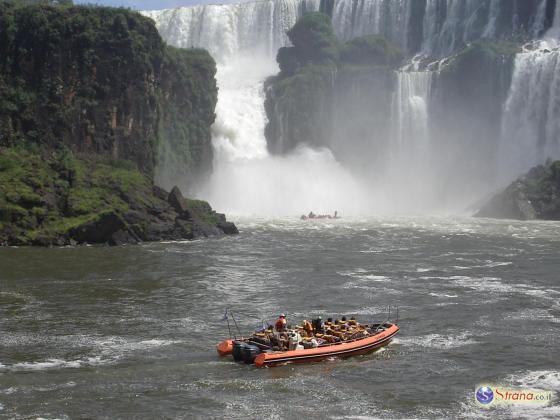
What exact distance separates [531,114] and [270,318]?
67.7m

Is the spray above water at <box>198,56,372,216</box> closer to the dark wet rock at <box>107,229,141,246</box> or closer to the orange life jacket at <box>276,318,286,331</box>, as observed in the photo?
the dark wet rock at <box>107,229,141,246</box>

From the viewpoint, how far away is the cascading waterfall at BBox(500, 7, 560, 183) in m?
94.5

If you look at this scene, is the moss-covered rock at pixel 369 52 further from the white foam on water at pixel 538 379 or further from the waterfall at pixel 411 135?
the white foam on water at pixel 538 379

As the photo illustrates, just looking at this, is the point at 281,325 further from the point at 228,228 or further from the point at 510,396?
the point at 228,228

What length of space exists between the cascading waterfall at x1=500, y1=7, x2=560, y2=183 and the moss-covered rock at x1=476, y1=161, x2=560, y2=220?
13974 mm

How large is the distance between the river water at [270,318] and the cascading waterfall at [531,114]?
3568cm

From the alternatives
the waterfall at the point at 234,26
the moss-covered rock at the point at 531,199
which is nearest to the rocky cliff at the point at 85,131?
the moss-covered rock at the point at 531,199

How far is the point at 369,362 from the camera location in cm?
3138

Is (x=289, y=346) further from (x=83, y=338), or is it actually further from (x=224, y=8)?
(x=224, y=8)

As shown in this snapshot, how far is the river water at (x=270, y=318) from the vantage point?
87.6 ft

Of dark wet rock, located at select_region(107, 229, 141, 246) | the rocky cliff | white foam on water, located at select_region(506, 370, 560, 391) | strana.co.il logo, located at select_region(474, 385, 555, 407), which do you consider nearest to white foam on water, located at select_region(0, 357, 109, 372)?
strana.co.il logo, located at select_region(474, 385, 555, 407)

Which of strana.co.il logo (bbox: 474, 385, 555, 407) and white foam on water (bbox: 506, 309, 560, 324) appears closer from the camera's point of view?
strana.co.il logo (bbox: 474, 385, 555, 407)

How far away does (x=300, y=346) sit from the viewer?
3109 cm

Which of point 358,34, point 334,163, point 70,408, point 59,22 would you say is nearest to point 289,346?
point 70,408
